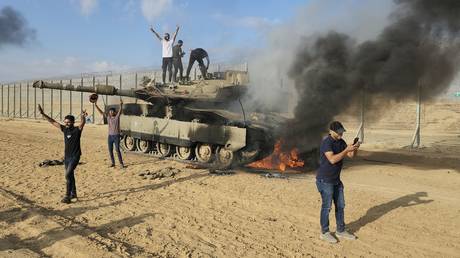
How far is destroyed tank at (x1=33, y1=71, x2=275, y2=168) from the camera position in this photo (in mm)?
12203

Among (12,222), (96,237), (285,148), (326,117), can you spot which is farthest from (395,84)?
(12,222)

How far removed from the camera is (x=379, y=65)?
1052 cm

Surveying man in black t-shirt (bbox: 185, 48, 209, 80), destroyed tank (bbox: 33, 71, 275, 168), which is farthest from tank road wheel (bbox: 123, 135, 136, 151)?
man in black t-shirt (bbox: 185, 48, 209, 80)

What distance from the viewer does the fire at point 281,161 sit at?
1279 centimetres

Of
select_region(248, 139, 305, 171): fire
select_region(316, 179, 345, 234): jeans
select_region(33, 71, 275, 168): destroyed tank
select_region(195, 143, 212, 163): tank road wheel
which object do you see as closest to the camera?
select_region(316, 179, 345, 234): jeans

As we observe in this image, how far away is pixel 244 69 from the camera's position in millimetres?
15094

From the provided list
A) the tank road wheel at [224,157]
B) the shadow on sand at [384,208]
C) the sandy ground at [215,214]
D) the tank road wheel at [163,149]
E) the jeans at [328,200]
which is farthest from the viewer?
the tank road wheel at [163,149]

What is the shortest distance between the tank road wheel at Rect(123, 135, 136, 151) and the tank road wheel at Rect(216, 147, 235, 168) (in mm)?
4643

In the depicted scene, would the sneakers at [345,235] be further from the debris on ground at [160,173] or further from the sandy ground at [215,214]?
the debris on ground at [160,173]

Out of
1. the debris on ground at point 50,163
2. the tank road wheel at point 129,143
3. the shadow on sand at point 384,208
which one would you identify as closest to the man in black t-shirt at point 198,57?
the tank road wheel at point 129,143

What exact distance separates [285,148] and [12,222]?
7496mm

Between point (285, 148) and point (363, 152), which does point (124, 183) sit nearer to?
point (285, 148)

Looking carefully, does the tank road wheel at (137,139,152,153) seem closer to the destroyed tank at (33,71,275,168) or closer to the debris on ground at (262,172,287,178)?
the destroyed tank at (33,71,275,168)

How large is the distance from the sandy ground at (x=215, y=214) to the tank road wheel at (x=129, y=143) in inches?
142
